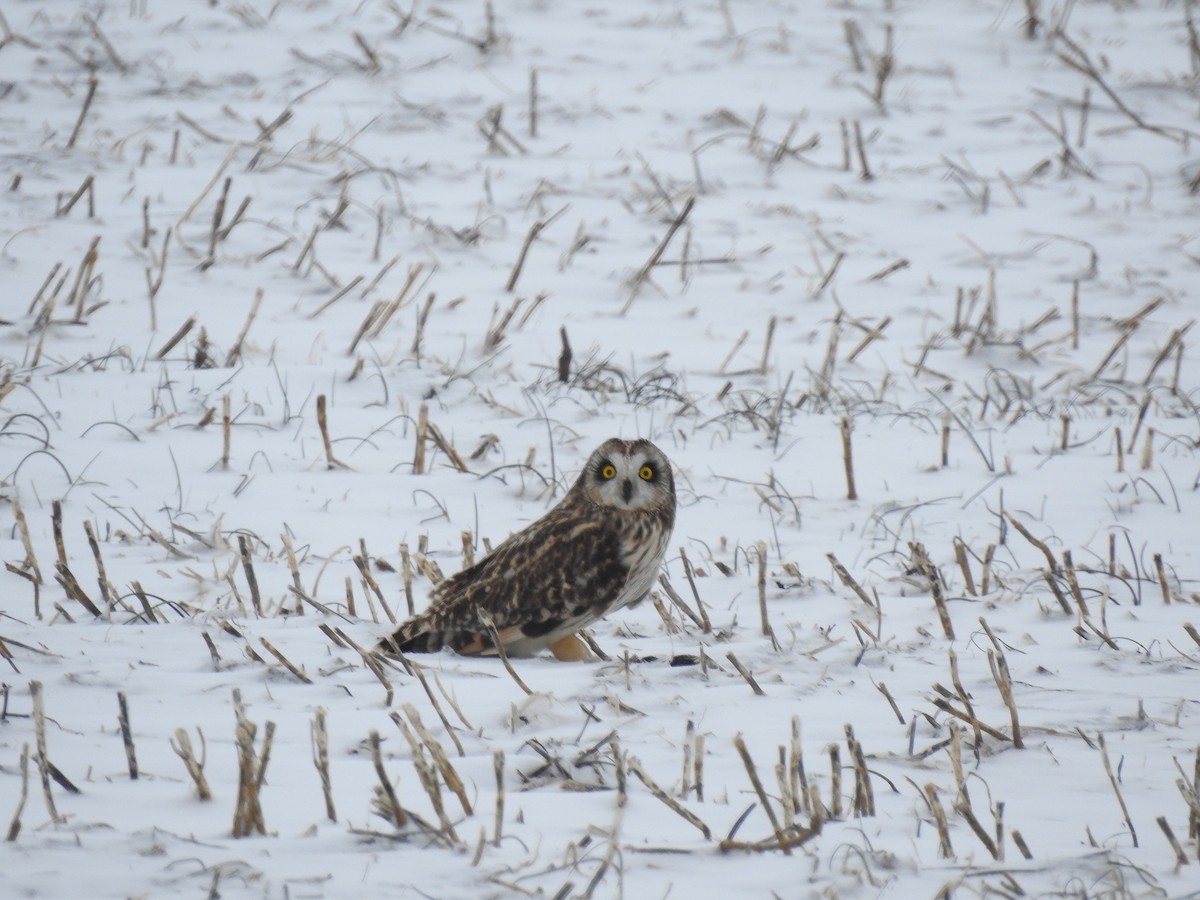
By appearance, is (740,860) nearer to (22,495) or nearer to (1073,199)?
(22,495)

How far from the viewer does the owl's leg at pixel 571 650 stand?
4219 millimetres

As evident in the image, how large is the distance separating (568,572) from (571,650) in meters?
0.27

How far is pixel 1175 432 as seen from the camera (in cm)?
688

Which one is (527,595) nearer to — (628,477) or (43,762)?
(628,477)

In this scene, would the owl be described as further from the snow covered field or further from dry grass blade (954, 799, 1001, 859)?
dry grass blade (954, 799, 1001, 859)

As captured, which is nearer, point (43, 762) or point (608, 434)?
point (43, 762)

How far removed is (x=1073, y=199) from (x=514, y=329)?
5048mm

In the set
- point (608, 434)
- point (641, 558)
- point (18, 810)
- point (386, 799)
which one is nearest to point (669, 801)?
point (386, 799)

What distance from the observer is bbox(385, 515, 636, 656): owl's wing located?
13.4ft

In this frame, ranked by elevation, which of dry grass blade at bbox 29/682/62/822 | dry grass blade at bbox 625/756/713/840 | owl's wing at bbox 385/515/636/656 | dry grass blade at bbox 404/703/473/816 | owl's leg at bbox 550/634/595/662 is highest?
dry grass blade at bbox 29/682/62/822

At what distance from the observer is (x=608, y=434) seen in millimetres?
6684

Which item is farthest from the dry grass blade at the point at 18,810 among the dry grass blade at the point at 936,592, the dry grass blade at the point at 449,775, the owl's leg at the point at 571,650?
the dry grass blade at the point at 936,592

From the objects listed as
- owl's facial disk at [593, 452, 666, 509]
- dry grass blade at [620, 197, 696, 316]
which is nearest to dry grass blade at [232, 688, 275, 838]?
owl's facial disk at [593, 452, 666, 509]


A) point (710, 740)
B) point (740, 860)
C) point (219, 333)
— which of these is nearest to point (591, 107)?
point (219, 333)
